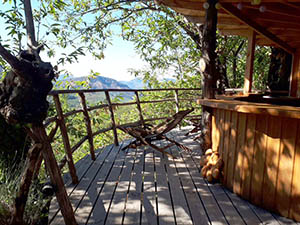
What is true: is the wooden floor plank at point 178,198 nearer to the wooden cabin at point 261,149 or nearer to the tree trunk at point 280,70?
the wooden cabin at point 261,149

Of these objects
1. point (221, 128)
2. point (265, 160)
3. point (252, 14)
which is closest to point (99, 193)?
point (221, 128)

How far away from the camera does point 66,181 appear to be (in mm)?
2586

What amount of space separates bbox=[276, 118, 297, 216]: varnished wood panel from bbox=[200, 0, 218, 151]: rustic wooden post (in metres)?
1.13

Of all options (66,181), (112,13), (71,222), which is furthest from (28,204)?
(112,13)

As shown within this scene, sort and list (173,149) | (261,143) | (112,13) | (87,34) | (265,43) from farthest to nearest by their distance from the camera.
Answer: (112,13), (87,34), (265,43), (173,149), (261,143)

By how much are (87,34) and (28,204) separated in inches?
274

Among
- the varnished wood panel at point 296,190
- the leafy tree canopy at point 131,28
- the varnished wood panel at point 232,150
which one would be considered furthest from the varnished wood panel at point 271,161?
the leafy tree canopy at point 131,28

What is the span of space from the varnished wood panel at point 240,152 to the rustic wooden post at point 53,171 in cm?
162

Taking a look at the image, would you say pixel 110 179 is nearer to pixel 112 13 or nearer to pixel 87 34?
pixel 87 34

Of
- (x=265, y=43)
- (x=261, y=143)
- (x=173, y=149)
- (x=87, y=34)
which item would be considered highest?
(x=87, y=34)

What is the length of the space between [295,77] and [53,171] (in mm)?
6086

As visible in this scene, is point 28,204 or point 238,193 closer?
point 28,204

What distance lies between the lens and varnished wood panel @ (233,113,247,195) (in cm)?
215

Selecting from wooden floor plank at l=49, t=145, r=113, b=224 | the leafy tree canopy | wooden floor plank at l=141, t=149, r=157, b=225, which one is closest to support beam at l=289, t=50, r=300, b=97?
the leafy tree canopy
